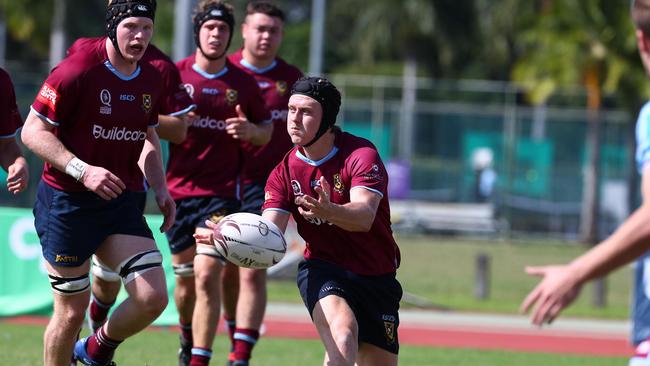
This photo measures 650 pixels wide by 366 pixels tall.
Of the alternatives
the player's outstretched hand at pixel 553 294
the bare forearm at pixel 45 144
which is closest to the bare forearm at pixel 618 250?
the player's outstretched hand at pixel 553 294

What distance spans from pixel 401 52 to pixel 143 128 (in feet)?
172

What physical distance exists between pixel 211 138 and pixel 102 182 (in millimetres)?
2468

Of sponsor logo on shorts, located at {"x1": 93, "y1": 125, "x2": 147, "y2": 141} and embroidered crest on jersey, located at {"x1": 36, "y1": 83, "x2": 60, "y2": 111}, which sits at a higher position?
embroidered crest on jersey, located at {"x1": 36, "y1": 83, "x2": 60, "y2": 111}

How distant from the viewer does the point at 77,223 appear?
22.6ft

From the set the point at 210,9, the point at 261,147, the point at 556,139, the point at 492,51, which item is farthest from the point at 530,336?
the point at 492,51

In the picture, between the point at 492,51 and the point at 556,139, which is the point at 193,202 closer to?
the point at 556,139

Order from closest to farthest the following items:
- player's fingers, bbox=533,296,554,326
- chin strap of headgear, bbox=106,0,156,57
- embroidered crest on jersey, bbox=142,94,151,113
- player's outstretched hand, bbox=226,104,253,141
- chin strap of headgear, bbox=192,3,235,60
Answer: player's fingers, bbox=533,296,554,326 → chin strap of headgear, bbox=106,0,156,57 → embroidered crest on jersey, bbox=142,94,151,113 → player's outstretched hand, bbox=226,104,253,141 → chin strap of headgear, bbox=192,3,235,60

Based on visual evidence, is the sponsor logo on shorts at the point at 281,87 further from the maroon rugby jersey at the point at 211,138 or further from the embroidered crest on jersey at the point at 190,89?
the embroidered crest on jersey at the point at 190,89

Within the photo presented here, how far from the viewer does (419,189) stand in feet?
107

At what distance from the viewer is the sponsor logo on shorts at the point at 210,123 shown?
29.0ft

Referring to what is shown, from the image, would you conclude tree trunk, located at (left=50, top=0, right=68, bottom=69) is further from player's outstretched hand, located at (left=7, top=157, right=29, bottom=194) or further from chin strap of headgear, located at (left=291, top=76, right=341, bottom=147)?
chin strap of headgear, located at (left=291, top=76, right=341, bottom=147)

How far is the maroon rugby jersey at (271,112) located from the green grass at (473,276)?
25.0 feet

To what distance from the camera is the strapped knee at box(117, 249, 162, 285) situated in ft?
22.3

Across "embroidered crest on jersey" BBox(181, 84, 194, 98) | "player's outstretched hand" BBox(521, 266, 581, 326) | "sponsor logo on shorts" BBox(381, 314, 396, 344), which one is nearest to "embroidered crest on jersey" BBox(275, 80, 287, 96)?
"embroidered crest on jersey" BBox(181, 84, 194, 98)
